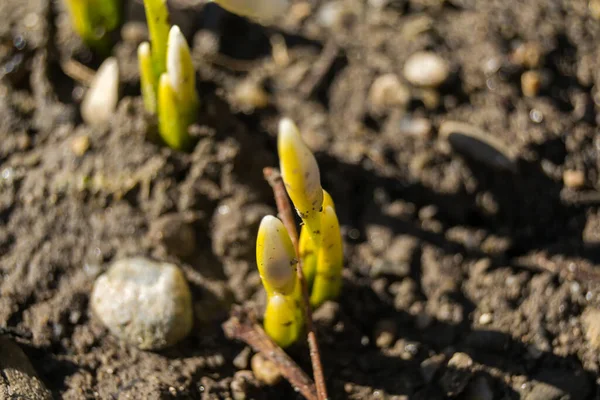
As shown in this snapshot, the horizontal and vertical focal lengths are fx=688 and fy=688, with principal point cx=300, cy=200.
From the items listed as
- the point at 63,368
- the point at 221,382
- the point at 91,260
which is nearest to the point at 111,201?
the point at 91,260

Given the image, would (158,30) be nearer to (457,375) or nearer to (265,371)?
(265,371)

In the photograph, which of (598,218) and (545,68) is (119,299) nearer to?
(598,218)

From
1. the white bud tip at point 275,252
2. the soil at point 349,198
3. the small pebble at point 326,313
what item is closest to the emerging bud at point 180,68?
the soil at point 349,198

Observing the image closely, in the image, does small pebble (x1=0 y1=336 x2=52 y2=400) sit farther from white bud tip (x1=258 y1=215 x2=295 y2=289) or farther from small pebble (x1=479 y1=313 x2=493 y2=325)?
small pebble (x1=479 y1=313 x2=493 y2=325)

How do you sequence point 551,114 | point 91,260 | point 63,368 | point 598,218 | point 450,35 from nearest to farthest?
1. point 63,368
2. point 91,260
3. point 598,218
4. point 551,114
5. point 450,35

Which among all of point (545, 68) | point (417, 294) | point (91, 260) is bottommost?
point (417, 294)

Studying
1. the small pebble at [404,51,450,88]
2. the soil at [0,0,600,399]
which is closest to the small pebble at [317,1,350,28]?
the soil at [0,0,600,399]
